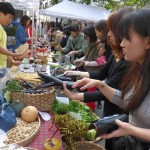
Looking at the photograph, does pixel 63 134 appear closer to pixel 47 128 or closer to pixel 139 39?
pixel 47 128

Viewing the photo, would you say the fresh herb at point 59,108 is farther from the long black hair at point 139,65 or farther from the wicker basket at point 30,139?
the long black hair at point 139,65

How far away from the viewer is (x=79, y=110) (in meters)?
2.78

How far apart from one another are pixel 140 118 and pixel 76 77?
3.77 ft

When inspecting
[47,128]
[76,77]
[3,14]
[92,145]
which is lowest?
[92,145]

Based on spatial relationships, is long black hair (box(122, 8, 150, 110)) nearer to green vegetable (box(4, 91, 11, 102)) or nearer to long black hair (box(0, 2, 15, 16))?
green vegetable (box(4, 91, 11, 102))

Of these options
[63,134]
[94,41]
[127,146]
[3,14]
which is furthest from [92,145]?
[94,41]

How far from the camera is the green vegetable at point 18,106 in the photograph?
6.84 ft

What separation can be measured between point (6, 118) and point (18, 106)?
28 cm

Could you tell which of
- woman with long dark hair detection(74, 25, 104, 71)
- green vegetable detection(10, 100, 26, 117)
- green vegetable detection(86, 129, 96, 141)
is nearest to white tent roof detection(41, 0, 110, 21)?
woman with long dark hair detection(74, 25, 104, 71)

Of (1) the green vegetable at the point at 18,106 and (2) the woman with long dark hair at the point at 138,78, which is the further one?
(1) the green vegetable at the point at 18,106

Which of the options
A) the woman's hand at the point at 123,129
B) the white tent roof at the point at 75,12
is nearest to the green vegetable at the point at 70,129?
the woman's hand at the point at 123,129

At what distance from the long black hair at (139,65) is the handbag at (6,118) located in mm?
813

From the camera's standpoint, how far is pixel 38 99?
7.42ft

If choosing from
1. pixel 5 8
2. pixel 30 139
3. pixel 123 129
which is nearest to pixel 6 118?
pixel 30 139
